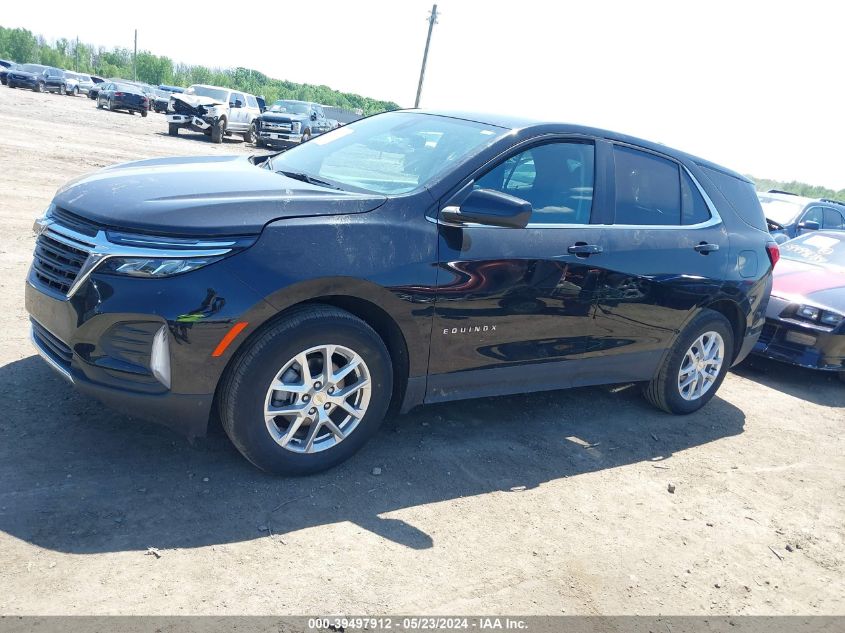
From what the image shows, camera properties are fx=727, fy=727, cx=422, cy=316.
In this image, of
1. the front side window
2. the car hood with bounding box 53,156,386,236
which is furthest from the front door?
the car hood with bounding box 53,156,386,236

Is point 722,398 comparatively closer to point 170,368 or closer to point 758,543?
point 758,543

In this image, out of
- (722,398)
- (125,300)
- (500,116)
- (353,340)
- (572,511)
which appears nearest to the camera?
(125,300)

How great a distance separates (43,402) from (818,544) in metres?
4.31

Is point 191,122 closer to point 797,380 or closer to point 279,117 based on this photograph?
point 279,117

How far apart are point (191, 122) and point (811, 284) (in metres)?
21.6

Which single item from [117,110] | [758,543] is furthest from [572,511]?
[117,110]

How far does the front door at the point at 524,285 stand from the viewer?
12.9ft

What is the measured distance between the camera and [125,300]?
3127mm

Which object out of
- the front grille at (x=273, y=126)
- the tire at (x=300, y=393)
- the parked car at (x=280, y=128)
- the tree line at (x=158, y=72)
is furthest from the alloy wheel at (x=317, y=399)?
the tree line at (x=158, y=72)

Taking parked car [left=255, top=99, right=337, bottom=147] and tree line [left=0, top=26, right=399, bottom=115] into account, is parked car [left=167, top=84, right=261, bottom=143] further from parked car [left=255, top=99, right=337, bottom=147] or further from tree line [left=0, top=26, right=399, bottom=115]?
tree line [left=0, top=26, right=399, bottom=115]

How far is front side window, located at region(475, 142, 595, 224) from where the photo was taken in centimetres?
421

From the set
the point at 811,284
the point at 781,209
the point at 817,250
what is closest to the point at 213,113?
the point at 781,209

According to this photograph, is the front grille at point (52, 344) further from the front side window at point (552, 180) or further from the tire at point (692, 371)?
the tire at point (692, 371)

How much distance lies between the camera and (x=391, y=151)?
4441mm
